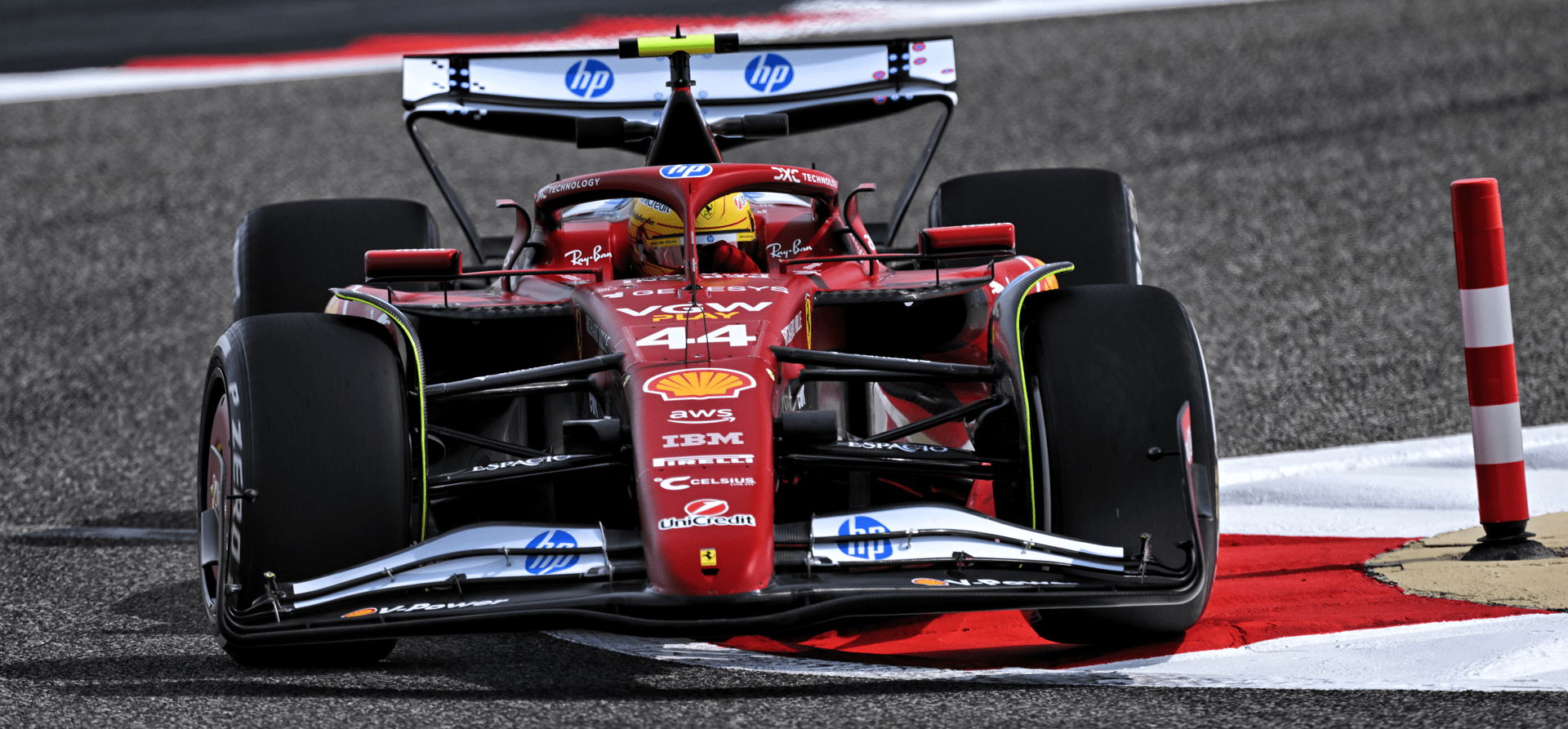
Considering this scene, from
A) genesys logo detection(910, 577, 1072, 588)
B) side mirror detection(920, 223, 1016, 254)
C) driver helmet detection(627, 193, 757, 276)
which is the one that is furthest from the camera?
driver helmet detection(627, 193, 757, 276)

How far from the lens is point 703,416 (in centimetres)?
385

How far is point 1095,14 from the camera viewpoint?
16.7 meters

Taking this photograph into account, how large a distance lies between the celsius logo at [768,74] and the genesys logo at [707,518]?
3311mm

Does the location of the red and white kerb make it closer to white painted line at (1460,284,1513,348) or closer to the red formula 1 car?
white painted line at (1460,284,1513,348)

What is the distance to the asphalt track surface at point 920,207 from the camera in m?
3.70

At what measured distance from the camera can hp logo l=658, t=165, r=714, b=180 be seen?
4934 mm

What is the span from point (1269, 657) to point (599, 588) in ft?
4.89

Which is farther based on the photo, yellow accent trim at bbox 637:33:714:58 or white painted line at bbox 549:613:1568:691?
yellow accent trim at bbox 637:33:714:58

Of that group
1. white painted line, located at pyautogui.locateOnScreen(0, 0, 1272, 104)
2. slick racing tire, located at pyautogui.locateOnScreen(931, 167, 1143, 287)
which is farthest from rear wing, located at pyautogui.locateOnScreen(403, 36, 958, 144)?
white painted line, located at pyautogui.locateOnScreen(0, 0, 1272, 104)

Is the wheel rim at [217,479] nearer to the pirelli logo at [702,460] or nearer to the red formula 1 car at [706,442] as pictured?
the red formula 1 car at [706,442]

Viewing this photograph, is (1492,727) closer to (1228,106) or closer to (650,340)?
(650,340)

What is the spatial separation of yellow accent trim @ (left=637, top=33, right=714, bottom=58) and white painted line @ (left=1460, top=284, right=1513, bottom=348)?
2.36 meters

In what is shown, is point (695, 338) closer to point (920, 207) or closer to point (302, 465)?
point (302, 465)

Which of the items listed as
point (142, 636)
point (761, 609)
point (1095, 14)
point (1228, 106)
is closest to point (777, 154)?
point (1228, 106)
